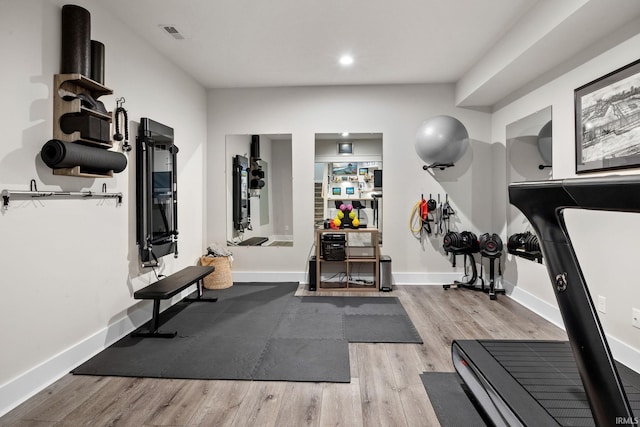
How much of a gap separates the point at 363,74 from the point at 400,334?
312cm

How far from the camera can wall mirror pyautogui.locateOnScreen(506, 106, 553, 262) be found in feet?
11.2

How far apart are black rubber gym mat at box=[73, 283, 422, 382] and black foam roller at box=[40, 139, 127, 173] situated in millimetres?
1442

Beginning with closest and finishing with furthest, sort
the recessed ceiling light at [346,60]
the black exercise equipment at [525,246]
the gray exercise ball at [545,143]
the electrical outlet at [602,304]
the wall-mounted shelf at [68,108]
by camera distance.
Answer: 1. the wall-mounted shelf at [68,108]
2. the electrical outlet at [602,304]
3. the gray exercise ball at [545,143]
4. the black exercise equipment at [525,246]
5. the recessed ceiling light at [346,60]

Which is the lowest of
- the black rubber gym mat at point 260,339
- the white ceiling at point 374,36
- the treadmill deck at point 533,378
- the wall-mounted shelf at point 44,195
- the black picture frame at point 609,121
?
the black rubber gym mat at point 260,339

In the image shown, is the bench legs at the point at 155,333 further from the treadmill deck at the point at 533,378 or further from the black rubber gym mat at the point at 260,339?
the treadmill deck at the point at 533,378

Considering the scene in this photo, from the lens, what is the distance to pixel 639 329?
237 centimetres

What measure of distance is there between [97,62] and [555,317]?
15.0 ft

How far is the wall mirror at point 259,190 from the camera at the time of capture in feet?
15.7

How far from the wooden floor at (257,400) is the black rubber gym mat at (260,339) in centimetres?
10

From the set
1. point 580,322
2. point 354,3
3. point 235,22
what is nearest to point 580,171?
point 354,3

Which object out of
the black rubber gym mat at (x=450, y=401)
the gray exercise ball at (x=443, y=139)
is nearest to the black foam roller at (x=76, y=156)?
the black rubber gym mat at (x=450, y=401)

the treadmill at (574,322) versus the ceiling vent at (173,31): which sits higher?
the ceiling vent at (173,31)

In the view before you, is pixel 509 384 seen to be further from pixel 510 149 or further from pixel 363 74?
pixel 363 74

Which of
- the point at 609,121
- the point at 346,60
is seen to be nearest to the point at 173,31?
the point at 346,60
